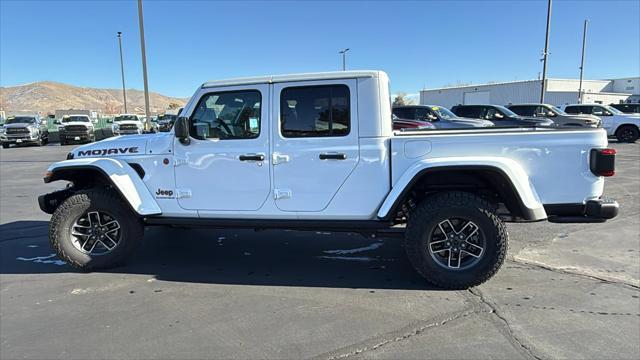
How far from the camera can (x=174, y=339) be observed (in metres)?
3.34

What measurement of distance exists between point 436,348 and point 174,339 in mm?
1925

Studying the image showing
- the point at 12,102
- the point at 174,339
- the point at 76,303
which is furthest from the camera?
the point at 12,102

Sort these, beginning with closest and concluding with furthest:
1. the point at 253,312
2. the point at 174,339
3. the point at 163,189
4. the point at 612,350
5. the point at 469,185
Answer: the point at 612,350
the point at 174,339
the point at 253,312
the point at 469,185
the point at 163,189

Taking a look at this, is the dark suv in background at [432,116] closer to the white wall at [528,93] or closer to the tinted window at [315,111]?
the tinted window at [315,111]

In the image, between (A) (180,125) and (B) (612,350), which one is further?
(A) (180,125)

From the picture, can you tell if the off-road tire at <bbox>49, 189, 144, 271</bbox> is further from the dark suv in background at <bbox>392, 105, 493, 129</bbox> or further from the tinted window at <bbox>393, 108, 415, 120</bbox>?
the tinted window at <bbox>393, 108, 415, 120</bbox>

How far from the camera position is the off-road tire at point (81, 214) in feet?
15.6

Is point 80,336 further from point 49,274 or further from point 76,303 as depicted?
point 49,274

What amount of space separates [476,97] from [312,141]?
60658mm

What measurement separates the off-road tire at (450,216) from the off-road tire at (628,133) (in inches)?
873

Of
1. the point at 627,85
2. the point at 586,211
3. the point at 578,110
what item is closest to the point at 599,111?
the point at 578,110

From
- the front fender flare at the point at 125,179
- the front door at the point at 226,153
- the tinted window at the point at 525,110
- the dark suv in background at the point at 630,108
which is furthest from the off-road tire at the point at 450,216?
the dark suv in background at the point at 630,108

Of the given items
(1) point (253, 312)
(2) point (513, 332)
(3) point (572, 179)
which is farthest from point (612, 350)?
(1) point (253, 312)

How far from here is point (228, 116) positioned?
4.59 m
